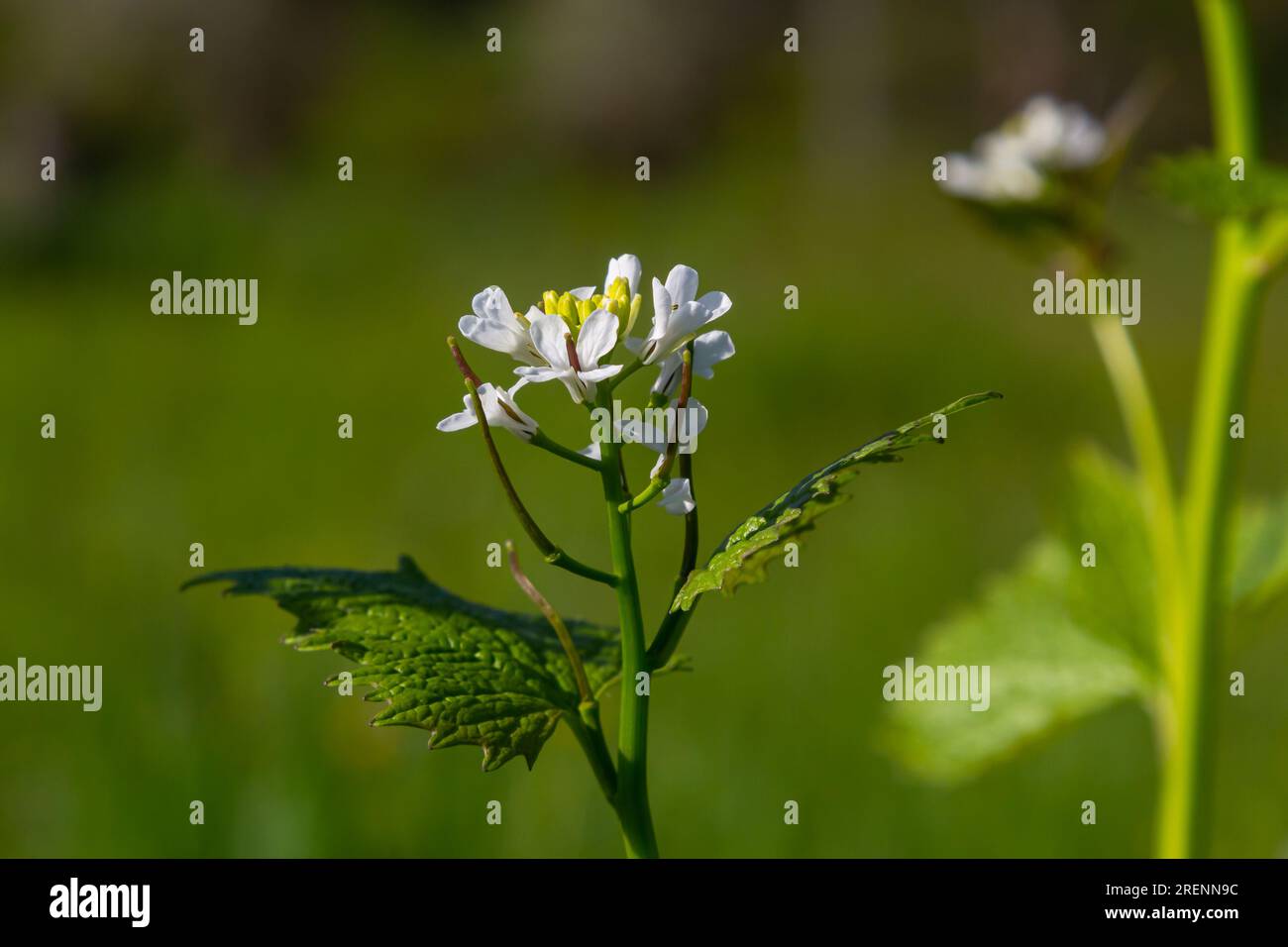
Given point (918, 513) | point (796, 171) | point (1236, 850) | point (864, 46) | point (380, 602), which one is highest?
point (864, 46)

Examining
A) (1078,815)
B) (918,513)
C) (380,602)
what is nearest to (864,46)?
(918,513)

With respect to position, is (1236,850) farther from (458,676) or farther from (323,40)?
(323,40)

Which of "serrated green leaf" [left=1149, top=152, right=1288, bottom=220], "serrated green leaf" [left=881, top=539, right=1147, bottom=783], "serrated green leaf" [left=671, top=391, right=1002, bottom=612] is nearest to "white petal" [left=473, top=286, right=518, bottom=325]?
"serrated green leaf" [left=671, top=391, right=1002, bottom=612]

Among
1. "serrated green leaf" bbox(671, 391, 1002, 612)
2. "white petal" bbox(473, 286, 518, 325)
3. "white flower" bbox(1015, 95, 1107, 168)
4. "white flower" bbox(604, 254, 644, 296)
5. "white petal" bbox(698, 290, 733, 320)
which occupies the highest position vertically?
"white flower" bbox(1015, 95, 1107, 168)

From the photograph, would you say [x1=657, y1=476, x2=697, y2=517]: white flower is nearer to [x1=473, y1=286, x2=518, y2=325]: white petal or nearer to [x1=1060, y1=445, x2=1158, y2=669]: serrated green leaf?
[x1=473, y1=286, x2=518, y2=325]: white petal

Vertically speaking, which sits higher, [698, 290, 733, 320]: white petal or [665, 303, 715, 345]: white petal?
[698, 290, 733, 320]: white petal

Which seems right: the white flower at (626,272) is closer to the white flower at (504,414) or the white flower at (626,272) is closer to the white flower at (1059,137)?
the white flower at (504,414)
